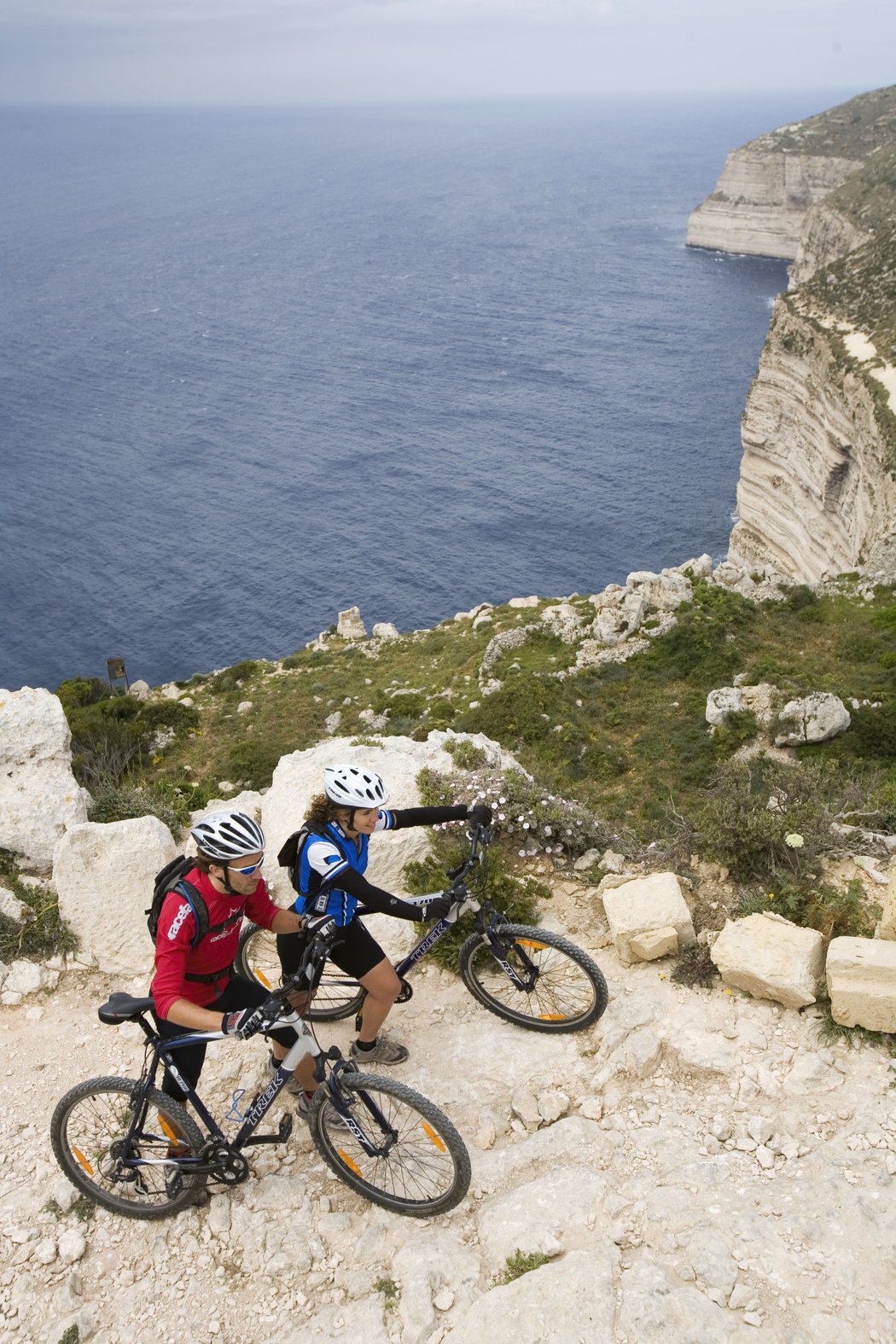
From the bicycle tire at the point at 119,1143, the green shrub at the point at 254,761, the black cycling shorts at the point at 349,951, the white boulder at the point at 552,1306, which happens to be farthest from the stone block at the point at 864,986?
the green shrub at the point at 254,761

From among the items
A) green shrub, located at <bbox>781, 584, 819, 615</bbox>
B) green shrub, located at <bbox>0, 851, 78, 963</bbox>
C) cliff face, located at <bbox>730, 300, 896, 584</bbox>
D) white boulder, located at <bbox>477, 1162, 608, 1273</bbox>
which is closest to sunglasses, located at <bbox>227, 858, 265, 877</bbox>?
white boulder, located at <bbox>477, 1162, 608, 1273</bbox>

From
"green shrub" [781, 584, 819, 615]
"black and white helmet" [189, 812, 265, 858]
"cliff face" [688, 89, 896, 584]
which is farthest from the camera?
"cliff face" [688, 89, 896, 584]

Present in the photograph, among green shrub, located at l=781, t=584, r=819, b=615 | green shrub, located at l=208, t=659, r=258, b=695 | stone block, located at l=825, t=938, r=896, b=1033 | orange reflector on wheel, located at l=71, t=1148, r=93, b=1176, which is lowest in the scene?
green shrub, located at l=208, t=659, r=258, b=695

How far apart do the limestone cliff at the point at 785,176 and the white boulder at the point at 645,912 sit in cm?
14881

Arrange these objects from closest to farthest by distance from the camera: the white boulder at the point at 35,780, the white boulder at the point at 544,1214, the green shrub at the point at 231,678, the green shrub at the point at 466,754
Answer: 1. the white boulder at the point at 544,1214
2. the white boulder at the point at 35,780
3. the green shrub at the point at 466,754
4. the green shrub at the point at 231,678

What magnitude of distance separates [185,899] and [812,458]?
51320 mm

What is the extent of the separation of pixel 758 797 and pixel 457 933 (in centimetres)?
407

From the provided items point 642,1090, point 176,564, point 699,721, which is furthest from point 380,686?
point 176,564

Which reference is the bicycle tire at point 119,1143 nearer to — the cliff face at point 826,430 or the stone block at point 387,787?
the stone block at point 387,787

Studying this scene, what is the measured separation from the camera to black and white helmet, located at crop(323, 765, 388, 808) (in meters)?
7.09

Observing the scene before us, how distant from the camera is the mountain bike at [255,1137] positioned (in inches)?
266

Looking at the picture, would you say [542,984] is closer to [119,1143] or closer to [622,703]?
[119,1143]

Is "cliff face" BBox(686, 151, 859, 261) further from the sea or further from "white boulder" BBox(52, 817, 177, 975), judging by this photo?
"white boulder" BBox(52, 817, 177, 975)

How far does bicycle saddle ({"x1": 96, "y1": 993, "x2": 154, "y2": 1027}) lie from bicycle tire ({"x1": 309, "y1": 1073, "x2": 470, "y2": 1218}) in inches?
58.1
